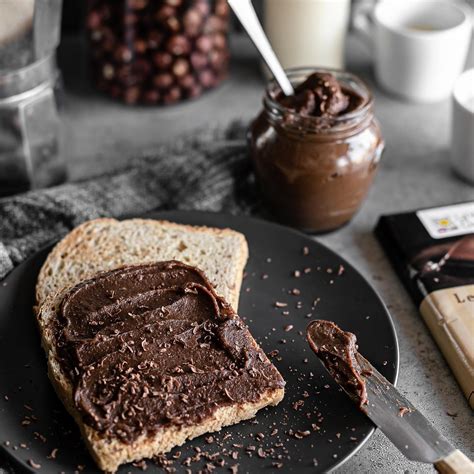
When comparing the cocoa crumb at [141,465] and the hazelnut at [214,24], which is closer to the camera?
the cocoa crumb at [141,465]

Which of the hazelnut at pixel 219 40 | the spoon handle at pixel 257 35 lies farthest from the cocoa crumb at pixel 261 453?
the hazelnut at pixel 219 40

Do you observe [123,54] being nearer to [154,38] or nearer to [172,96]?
[154,38]

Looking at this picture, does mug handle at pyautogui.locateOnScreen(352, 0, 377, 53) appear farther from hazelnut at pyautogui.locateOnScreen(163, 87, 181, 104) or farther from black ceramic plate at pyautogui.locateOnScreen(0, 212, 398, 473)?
black ceramic plate at pyautogui.locateOnScreen(0, 212, 398, 473)

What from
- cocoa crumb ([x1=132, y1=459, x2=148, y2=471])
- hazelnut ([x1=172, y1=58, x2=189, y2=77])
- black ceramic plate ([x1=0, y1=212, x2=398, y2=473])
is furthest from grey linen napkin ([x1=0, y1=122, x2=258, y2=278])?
cocoa crumb ([x1=132, y1=459, x2=148, y2=471])

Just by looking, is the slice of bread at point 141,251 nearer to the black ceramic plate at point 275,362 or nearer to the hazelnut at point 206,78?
the black ceramic plate at point 275,362

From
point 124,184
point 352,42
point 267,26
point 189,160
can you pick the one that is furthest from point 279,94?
point 352,42

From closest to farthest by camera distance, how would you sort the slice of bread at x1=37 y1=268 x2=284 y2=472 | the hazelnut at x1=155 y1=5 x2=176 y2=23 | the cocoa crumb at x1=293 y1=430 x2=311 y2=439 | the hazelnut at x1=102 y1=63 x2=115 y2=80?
the slice of bread at x1=37 y1=268 x2=284 y2=472 → the cocoa crumb at x1=293 y1=430 x2=311 y2=439 → the hazelnut at x1=155 y1=5 x2=176 y2=23 → the hazelnut at x1=102 y1=63 x2=115 y2=80
